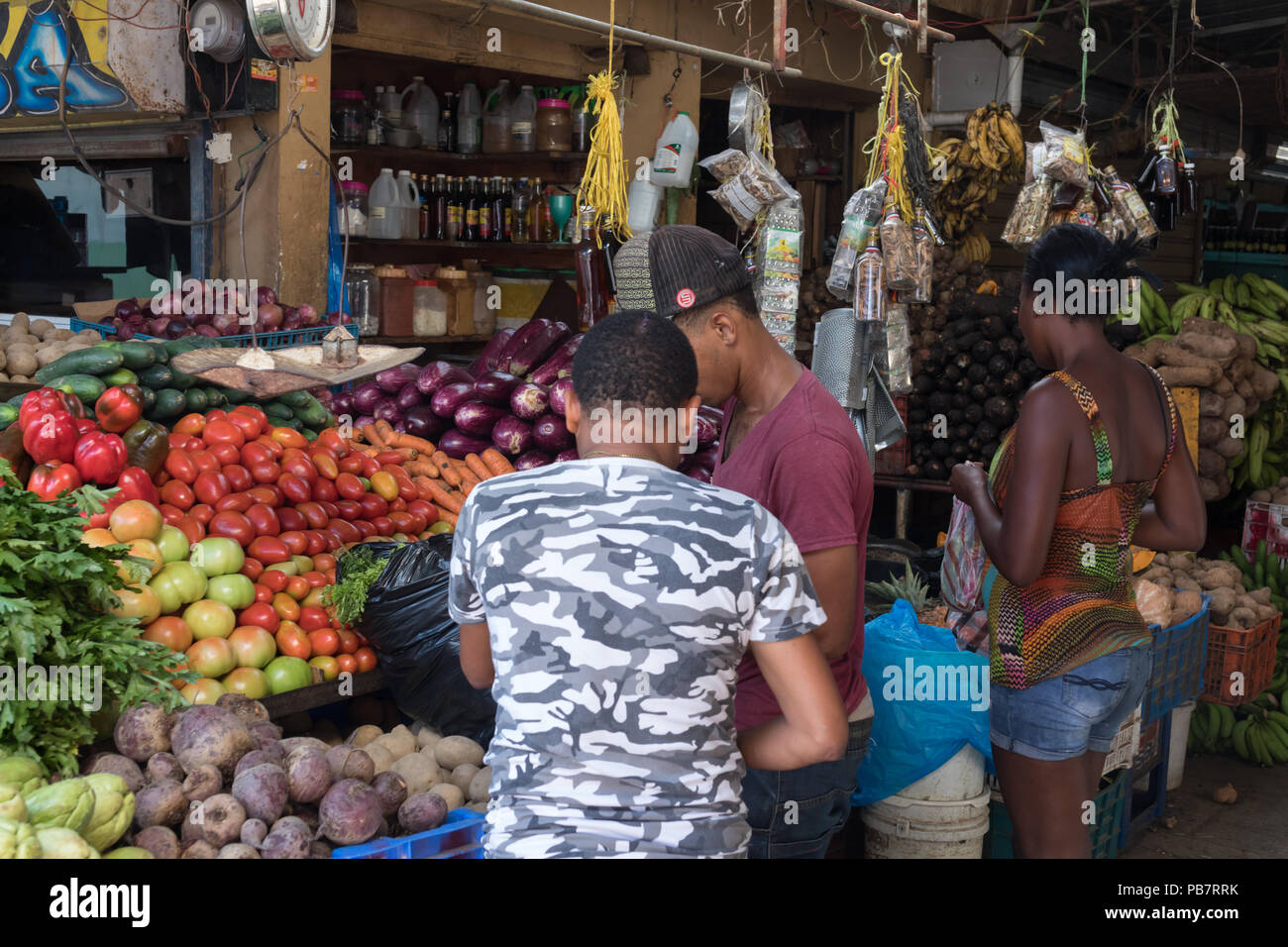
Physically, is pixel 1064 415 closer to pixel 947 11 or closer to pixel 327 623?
pixel 327 623

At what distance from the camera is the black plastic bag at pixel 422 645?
337 cm

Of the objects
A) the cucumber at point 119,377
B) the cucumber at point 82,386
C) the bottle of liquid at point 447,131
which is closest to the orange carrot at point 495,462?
the cucumber at point 119,377

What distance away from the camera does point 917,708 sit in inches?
135

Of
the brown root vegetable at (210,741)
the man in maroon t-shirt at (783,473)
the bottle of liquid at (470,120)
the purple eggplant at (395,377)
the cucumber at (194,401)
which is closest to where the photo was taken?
the man in maroon t-shirt at (783,473)

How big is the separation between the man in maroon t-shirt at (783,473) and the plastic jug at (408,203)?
522cm

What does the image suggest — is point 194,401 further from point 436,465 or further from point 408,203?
point 408,203

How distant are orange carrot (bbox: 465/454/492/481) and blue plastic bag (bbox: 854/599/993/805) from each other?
6.12ft

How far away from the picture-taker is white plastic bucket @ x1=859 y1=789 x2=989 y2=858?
3.50 meters

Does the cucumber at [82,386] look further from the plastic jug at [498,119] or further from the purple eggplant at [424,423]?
the plastic jug at [498,119]

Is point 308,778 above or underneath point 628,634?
underneath

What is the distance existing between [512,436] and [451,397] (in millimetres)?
361

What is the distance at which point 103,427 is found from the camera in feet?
11.6

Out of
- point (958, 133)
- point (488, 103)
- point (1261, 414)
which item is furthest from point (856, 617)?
point (958, 133)

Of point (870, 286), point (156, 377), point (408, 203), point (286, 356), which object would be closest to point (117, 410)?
point (156, 377)
